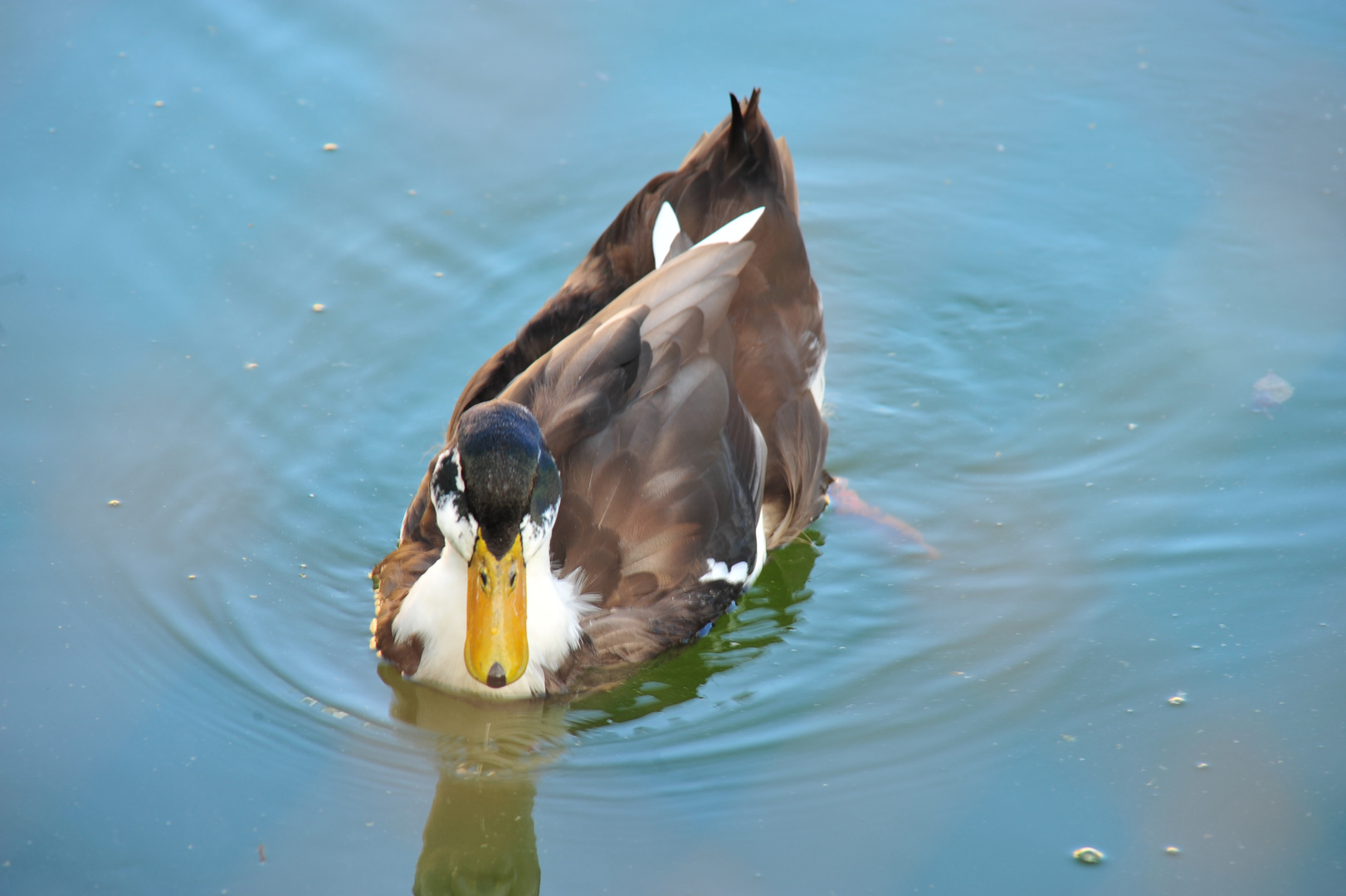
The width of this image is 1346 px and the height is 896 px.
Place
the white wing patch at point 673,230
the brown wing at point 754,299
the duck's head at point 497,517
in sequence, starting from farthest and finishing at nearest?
the white wing patch at point 673,230
the brown wing at point 754,299
the duck's head at point 497,517

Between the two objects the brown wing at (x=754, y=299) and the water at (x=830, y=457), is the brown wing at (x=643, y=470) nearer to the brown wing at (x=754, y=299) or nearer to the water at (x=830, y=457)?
the water at (x=830, y=457)

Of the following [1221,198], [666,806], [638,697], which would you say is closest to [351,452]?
[638,697]

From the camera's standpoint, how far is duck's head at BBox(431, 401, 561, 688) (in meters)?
4.13

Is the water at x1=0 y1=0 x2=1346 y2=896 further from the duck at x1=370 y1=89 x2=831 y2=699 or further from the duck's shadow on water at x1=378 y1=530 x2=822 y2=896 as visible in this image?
the duck at x1=370 y1=89 x2=831 y2=699

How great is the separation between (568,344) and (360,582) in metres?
1.12

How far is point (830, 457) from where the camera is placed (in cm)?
591

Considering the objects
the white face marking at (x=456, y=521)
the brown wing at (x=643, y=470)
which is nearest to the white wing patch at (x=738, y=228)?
the brown wing at (x=643, y=470)

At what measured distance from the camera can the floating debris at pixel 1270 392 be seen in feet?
19.8

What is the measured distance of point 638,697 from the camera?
474 centimetres

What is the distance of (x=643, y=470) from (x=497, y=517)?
699 mm

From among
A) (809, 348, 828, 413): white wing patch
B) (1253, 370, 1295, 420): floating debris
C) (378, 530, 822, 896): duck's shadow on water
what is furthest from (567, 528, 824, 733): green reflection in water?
(1253, 370, 1295, 420): floating debris

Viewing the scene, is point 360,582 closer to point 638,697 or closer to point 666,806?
point 638,697

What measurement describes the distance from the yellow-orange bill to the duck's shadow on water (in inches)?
10.5

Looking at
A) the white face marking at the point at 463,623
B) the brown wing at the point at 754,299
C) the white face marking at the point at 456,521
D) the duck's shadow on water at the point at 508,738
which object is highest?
the brown wing at the point at 754,299
